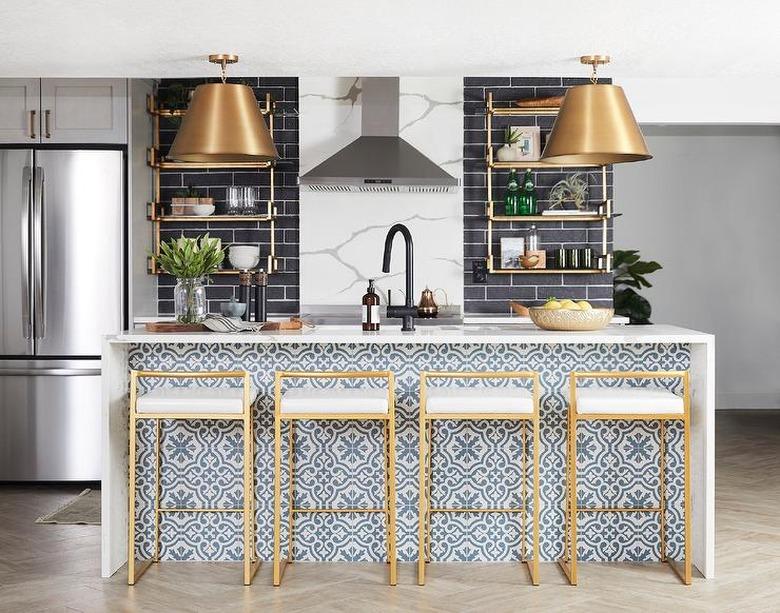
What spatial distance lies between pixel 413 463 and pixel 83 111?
3.17 meters

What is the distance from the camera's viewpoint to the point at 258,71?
4.58 m

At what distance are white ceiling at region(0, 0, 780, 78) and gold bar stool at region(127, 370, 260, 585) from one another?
137 cm

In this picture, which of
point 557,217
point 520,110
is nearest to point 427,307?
point 557,217

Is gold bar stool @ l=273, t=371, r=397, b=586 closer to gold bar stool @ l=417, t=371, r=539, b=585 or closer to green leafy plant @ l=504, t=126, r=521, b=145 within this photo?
gold bar stool @ l=417, t=371, r=539, b=585

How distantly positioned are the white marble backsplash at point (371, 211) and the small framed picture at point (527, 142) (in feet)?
1.26

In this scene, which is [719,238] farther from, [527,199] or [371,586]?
[371,586]

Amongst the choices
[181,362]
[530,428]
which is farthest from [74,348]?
[530,428]

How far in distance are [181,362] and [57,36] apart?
1449 mm

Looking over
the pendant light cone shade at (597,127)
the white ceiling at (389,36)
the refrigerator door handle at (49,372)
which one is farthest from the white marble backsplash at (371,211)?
the pendant light cone shade at (597,127)

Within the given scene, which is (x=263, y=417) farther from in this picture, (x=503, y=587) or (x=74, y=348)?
(x=74, y=348)

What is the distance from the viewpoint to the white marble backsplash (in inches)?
260

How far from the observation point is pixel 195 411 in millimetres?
3764

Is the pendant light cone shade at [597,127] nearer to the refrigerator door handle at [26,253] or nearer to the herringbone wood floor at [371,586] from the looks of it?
the herringbone wood floor at [371,586]

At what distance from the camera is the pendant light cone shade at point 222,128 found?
3.92 metres
